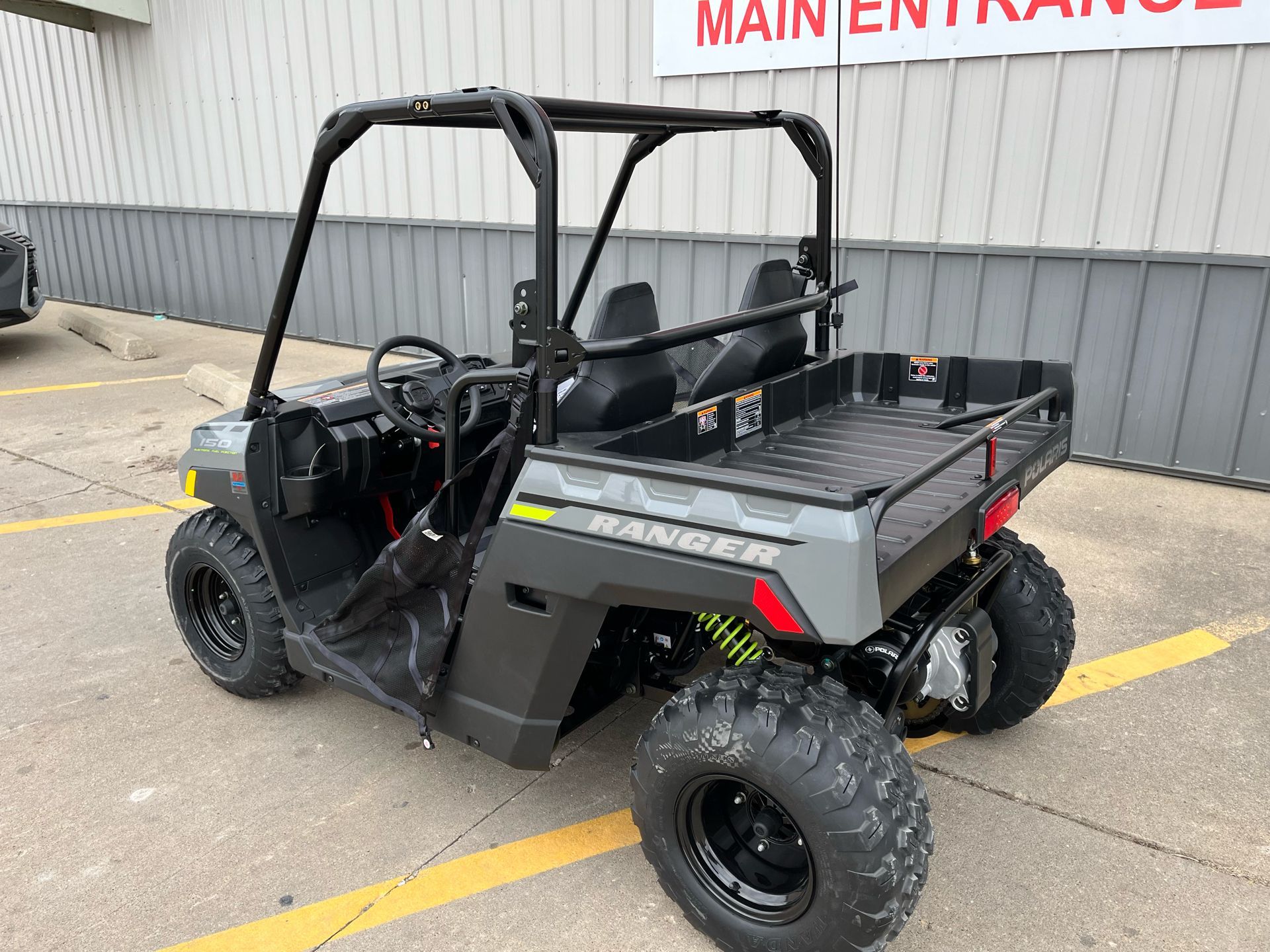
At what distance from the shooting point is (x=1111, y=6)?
216 inches

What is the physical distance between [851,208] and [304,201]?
184 inches

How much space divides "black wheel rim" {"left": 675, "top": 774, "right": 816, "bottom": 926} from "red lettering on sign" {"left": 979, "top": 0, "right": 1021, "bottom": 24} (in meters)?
5.14

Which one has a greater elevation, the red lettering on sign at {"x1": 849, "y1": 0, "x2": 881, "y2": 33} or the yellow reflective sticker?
the red lettering on sign at {"x1": 849, "y1": 0, "x2": 881, "y2": 33}

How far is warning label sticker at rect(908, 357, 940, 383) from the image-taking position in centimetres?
353

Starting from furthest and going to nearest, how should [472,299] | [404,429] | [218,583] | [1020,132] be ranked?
[472,299], [1020,132], [218,583], [404,429]

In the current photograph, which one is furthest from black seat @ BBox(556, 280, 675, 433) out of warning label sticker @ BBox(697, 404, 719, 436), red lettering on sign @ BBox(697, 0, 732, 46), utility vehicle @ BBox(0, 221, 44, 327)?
utility vehicle @ BBox(0, 221, 44, 327)

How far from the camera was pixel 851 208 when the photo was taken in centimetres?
669

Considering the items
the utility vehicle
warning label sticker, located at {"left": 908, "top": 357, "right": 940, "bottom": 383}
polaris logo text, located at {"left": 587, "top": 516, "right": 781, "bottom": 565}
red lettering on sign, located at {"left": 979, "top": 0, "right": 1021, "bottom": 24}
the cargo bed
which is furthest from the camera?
the utility vehicle

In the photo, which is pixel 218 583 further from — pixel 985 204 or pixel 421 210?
pixel 421 210

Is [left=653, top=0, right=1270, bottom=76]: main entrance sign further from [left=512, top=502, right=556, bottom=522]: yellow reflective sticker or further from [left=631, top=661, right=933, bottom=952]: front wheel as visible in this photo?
→ [left=631, top=661, right=933, bottom=952]: front wheel

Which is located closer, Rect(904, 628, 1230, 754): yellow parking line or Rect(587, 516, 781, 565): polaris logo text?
Rect(587, 516, 781, 565): polaris logo text

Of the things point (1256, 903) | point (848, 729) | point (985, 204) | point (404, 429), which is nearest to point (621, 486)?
point (848, 729)

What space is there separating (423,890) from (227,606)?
1499 mm

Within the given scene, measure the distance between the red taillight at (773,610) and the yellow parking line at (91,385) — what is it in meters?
8.51
